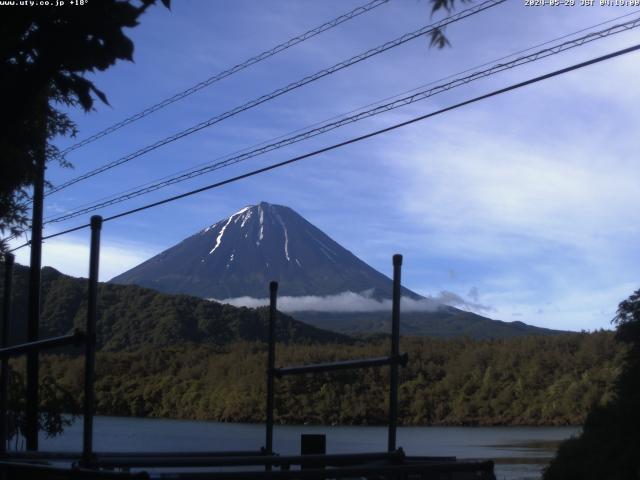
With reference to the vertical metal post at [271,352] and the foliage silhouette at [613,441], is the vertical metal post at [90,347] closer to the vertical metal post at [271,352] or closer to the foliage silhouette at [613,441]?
the vertical metal post at [271,352]

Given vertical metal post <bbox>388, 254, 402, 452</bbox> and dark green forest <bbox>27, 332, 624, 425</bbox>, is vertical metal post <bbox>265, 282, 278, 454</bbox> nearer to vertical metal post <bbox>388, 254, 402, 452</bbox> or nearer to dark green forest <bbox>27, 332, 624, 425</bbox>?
vertical metal post <bbox>388, 254, 402, 452</bbox>

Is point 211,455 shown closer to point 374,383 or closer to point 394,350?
point 394,350

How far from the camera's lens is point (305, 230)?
9681cm

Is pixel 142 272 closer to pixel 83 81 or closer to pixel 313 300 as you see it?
pixel 313 300

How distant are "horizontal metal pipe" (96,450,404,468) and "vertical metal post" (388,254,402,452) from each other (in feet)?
0.70

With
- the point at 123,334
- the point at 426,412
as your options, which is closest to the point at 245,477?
the point at 426,412

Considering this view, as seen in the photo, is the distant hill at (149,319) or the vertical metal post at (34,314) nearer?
the vertical metal post at (34,314)

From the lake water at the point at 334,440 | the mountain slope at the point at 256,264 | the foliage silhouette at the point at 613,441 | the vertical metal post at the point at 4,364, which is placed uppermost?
the mountain slope at the point at 256,264

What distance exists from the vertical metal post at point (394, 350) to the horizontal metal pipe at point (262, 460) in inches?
8.4

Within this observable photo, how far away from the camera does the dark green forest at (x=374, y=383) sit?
753 inches

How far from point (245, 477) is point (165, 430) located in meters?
18.4

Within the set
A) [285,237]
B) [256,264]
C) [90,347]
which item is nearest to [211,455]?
[90,347]

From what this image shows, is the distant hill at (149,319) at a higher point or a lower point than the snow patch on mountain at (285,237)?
lower

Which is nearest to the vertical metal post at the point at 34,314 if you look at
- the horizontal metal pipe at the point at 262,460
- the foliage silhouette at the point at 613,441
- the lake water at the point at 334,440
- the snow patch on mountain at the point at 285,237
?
the lake water at the point at 334,440
